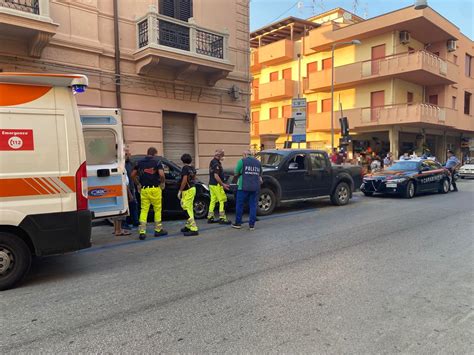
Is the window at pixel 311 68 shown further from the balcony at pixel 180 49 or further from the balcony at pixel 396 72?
the balcony at pixel 180 49

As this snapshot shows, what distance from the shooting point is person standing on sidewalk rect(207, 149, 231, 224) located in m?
8.54

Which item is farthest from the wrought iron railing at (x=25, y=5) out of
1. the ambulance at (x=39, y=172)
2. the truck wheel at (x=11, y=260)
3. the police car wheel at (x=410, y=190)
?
the police car wheel at (x=410, y=190)

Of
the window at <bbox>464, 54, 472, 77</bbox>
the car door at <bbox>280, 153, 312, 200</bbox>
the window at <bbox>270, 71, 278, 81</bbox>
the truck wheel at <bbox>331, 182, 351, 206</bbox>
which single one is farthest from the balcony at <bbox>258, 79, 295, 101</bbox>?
the car door at <bbox>280, 153, 312, 200</bbox>

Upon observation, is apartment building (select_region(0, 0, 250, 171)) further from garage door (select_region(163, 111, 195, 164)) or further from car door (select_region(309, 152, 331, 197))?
car door (select_region(309, 152, 331, 197))

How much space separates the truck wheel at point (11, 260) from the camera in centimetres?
442

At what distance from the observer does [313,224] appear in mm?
8430

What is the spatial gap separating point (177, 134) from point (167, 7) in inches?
177

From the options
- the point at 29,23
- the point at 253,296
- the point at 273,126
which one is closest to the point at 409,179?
the point at 253,296

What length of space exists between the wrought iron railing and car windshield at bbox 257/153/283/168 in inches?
285

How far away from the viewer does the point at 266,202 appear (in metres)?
9.76

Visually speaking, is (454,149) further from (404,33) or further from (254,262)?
(254,262)

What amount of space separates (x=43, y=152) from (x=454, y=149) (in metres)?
38.3

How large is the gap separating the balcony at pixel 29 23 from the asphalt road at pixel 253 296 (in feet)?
19.7

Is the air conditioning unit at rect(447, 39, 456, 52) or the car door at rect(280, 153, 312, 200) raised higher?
the air conditioning unit at rect(447, 39, 456, 52)
